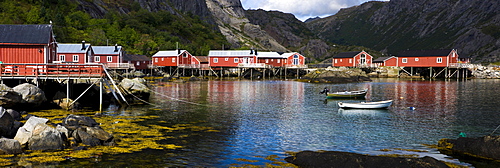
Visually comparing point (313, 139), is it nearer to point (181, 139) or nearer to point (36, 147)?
point (181, 139)

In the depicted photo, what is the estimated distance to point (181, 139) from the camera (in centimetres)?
2294

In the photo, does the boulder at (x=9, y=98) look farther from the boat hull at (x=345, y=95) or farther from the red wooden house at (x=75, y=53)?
A: the red wooden house at (x=75, y=53)

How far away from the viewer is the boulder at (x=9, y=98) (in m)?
29.4

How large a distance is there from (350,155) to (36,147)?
48.7 ft

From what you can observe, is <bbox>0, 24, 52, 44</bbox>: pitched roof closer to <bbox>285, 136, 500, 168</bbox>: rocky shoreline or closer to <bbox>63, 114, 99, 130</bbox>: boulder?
<bbox>63, 114, 99, 130</bbox>: boulder

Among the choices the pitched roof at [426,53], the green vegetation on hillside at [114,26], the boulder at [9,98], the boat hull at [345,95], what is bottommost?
the boat hull at [345,95]

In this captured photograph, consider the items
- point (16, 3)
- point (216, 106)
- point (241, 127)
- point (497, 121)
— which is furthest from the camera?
point (16, 3)

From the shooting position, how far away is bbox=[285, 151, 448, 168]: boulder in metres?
15.8

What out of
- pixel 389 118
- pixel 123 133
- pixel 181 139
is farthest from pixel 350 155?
pixel 389 118

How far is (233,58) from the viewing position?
107 m

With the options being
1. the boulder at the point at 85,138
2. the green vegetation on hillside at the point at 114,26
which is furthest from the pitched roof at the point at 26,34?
the green vegetation on hillside at the point at 114,26

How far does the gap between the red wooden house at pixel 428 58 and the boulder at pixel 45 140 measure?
3957 inches

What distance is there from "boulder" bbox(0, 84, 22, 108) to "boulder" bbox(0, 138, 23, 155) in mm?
12620

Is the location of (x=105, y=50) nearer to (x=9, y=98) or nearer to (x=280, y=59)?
(x=280, y=59)
